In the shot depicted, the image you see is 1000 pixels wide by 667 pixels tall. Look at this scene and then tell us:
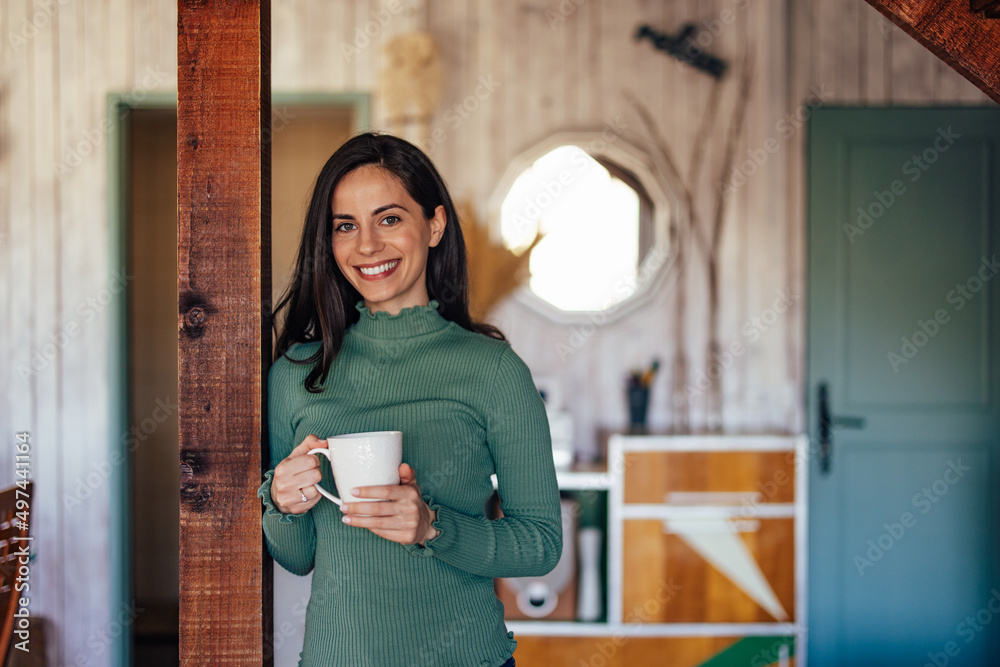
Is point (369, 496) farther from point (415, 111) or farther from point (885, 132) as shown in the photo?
point (885, 132)

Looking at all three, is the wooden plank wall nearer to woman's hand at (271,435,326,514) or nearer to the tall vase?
the tall vase

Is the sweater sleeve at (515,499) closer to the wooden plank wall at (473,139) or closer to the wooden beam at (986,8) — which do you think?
the wooden beam at (986,8)

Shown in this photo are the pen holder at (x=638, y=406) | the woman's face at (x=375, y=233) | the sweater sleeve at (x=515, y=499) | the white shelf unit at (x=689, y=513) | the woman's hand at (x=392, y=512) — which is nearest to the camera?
the woman's hand at (x=392, y=512)

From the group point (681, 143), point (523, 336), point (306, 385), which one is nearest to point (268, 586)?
point (306, 385)

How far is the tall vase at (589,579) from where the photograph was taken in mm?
2688

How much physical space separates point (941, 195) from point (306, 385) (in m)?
2.87

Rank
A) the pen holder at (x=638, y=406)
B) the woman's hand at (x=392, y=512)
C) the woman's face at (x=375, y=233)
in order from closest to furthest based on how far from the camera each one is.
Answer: the woman's hand at (x=392, y=512)
the woman's face at (x=375, y=233)
the pen holder at (x=638, y=406)

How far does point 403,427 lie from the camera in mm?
1187

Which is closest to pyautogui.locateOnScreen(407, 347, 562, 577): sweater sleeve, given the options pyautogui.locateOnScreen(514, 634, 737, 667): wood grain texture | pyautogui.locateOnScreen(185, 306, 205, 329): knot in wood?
pyautogui.locateOnScreen(185, 306, 205, 329): knot in wood

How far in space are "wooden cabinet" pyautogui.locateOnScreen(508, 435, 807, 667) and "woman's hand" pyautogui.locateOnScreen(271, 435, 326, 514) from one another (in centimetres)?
176

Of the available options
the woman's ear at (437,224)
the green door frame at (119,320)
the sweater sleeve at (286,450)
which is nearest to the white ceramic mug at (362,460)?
the sweater sleeve at (286,450)

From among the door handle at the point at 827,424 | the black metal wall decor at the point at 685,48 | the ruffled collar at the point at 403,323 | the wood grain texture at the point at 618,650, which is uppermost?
the black metal wall decor at the point at 685,48

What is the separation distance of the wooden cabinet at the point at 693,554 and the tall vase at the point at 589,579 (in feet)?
0.13

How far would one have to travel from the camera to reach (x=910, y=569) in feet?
→ 10.1
